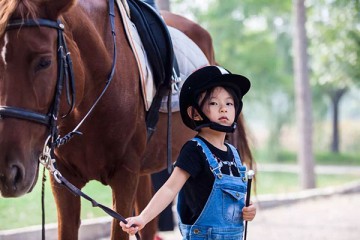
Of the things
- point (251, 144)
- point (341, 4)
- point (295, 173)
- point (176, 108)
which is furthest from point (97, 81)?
point (295, 173)

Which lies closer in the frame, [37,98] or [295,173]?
[37,98]

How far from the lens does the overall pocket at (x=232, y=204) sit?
342 centimetres

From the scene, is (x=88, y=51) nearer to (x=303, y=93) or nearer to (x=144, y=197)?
(x=144, y=197)

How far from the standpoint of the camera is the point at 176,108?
510 cm

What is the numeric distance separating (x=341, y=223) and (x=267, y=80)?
682 inches

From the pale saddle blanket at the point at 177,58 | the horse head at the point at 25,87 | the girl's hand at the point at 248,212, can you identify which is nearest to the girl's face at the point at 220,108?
the girl's hand at the point at 248,212

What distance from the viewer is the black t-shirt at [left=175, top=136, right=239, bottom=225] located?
11.2 ft

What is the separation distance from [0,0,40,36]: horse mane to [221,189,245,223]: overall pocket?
1.26m

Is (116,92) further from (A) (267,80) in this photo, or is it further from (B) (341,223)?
(A) (267,80)

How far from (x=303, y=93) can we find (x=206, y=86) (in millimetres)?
10348

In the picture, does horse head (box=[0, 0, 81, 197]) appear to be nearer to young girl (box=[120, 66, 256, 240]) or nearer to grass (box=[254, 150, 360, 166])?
young girl (box=[120, 66, 256, 240])

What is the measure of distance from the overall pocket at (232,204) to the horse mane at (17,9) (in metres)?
1.26

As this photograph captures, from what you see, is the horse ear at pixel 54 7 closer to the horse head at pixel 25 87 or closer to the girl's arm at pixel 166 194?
the horse head at pixel 25 87

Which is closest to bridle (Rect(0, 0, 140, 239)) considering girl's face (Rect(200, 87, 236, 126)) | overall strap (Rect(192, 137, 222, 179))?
overall strap (Rect(192, 137, 222, 179))
